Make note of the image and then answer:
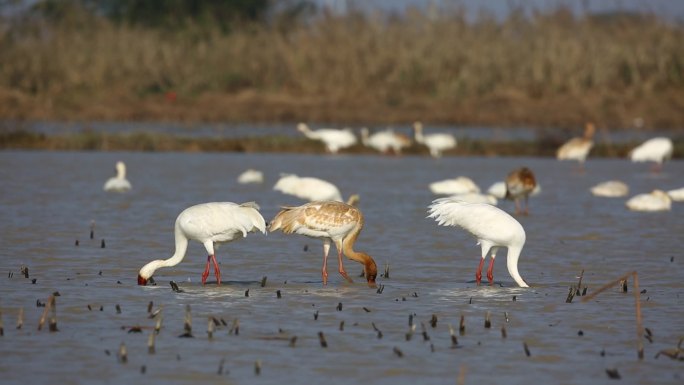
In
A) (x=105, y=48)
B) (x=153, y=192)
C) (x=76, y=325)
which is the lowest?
(x=76, y=325)

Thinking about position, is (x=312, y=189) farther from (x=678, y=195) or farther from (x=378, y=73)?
(x=378, y=73)

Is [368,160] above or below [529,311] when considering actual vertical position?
above

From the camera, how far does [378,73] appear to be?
39.9 metres

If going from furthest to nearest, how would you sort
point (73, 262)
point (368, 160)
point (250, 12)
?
point (250, 12) < point (368, 160) < point (73, 262)

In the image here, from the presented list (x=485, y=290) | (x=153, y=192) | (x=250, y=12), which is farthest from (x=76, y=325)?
(x=250, y=12)

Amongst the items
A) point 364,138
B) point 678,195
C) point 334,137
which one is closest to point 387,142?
point 334,137

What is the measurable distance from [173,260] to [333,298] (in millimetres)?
1357

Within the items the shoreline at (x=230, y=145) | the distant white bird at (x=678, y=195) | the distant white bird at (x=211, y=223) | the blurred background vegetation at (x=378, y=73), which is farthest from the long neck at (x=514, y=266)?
the blurred background vegetation at (x=378, y=73)

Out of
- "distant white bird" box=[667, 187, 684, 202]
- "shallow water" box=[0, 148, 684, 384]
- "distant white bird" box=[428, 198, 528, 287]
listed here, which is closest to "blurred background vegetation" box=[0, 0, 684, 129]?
"distant white bird" box=[667, 187, 684, 202]

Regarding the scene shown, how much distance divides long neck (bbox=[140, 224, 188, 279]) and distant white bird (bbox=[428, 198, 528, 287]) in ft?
6.90

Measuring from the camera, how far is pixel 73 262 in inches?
491

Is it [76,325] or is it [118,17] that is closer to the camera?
[76,325]

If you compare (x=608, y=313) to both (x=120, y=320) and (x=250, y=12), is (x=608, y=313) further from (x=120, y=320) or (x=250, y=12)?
(x=250, y=12)

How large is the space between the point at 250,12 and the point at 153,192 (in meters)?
36.9
